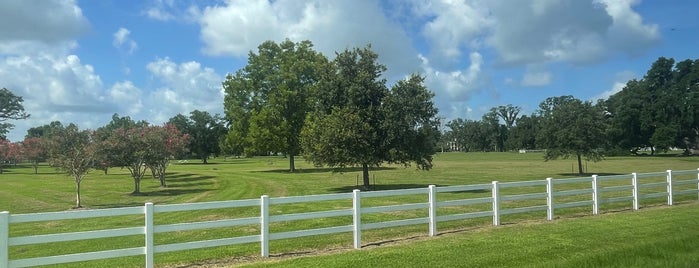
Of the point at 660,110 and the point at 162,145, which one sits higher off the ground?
the point at 660,110

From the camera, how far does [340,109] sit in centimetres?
2992

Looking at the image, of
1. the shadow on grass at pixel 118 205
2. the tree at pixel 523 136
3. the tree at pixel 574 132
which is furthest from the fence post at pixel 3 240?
the tree at pixel 523 136

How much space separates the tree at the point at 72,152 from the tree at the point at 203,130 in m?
76.7

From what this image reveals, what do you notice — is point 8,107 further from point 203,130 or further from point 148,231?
point 148,231

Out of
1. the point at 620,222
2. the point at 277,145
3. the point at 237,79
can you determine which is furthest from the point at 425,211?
the point at 237,79

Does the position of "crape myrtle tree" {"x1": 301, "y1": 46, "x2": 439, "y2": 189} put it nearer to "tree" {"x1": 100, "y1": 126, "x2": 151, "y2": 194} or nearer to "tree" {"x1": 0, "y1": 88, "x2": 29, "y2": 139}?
"tree" {"x1": 100, "y1": 126, "x2": 151, "y2": 194}

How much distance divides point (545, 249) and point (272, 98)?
47696 mm

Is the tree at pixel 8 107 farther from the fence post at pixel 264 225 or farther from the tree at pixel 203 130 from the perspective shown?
the fence post at pixel 264 225

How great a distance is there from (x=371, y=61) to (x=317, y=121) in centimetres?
421

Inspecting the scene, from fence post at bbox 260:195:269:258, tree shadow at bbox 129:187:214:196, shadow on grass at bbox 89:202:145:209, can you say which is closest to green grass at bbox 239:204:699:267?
fence post at bbox 260:195:269:258

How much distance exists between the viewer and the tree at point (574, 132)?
46562 mm

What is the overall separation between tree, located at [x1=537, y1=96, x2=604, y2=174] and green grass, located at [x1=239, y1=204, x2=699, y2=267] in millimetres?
33563

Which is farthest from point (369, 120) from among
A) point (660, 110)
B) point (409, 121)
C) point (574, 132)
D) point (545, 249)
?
point (660, 110)

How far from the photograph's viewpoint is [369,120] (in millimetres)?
29406
